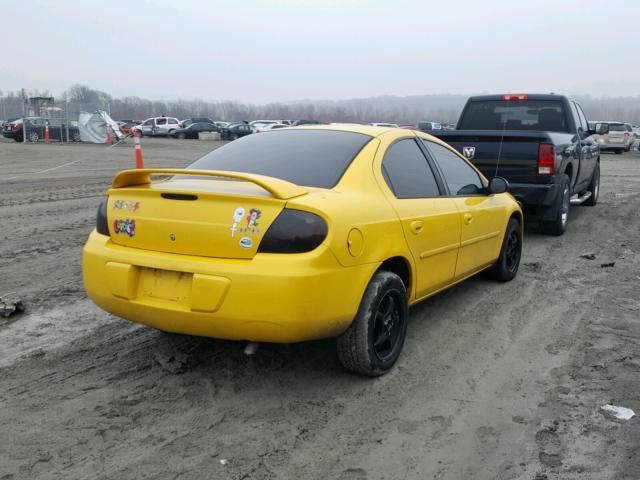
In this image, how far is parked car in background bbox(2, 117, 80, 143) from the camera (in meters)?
32.9

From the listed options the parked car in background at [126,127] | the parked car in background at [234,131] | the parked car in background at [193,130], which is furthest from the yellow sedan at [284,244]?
the parked car in background at [193,130]

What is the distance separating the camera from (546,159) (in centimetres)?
784

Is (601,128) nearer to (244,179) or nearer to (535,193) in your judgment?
(535,193)

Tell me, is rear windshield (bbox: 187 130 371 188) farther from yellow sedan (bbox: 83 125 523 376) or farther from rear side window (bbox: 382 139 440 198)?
rear side window (bbox: 382 139 440 198)

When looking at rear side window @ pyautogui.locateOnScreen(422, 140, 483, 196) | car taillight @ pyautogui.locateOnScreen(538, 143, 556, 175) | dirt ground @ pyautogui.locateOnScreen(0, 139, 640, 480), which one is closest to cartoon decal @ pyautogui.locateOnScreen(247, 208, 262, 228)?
dirt ground @ pyautogui.locateOnScreen(0, 139, 640, 480)

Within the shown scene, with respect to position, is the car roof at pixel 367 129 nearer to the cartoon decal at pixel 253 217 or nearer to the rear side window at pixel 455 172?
the rear side window at pixel 455 172

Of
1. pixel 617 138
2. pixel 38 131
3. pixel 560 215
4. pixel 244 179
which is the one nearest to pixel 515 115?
pixel 560 215

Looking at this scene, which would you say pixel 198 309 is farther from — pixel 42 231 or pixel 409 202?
pixel 42 231

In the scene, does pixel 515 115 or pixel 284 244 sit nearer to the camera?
pixel 284 244

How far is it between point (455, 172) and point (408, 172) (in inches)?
35.3

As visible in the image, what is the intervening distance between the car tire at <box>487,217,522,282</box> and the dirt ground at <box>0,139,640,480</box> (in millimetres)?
239

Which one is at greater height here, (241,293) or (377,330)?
(241,293)

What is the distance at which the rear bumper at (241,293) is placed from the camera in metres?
3.10

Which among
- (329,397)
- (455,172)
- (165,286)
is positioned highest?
(455,172)
